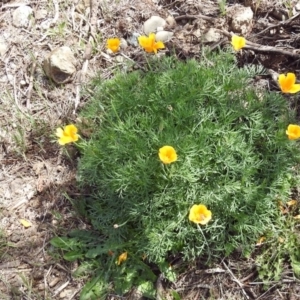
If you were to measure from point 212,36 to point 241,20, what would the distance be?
0.68 feet

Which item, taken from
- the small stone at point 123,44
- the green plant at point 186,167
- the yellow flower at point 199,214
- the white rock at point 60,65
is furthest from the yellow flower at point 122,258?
the small stone at point 123,44

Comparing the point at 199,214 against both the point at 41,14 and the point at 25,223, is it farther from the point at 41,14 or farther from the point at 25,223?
the point at 41,14

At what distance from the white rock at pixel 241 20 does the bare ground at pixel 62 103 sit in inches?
1.5

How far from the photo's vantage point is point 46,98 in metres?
3.14

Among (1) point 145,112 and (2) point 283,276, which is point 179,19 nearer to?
(1) point 145,112

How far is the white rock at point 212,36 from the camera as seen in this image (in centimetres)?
311

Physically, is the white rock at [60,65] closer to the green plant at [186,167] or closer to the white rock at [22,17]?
the white rock at [22,17]

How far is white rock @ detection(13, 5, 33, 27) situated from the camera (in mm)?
3414

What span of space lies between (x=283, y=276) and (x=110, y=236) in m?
0.85

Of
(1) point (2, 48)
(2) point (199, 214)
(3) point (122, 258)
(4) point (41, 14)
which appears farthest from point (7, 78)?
(2) point (199, 214)

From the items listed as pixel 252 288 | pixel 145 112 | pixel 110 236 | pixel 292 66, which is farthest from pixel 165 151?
pixel 292 66

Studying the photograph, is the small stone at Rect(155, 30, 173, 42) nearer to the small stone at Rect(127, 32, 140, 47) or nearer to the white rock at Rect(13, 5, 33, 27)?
the small stone at Rect(127, 32, 140, 47)

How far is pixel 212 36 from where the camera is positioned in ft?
10.2

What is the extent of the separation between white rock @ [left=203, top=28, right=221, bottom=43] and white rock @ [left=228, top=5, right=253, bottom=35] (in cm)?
12
